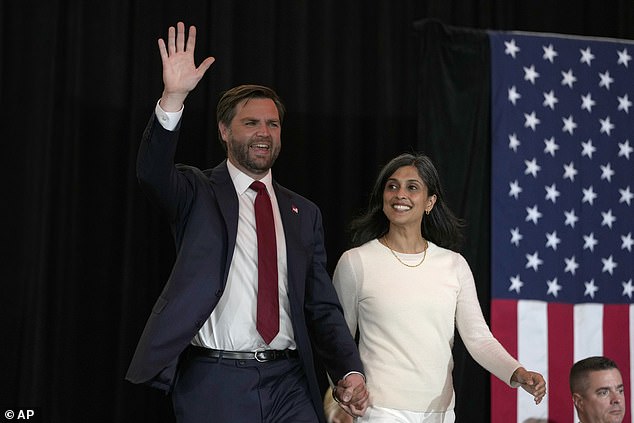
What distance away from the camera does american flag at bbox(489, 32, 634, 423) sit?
4660 mm

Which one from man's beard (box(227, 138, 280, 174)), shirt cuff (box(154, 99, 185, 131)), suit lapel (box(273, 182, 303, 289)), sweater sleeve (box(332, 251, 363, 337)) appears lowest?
sweater sleeve (box(332, 251, 363, 337))

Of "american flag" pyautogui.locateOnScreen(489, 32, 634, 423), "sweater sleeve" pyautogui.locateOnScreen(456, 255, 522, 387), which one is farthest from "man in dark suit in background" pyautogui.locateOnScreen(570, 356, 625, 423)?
"american flag" pyautogui.locateOnScreen(489, 32, 634, 423)

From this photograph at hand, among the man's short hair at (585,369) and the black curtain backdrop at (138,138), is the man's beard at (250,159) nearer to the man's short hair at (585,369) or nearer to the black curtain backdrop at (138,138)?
the black curtain backdrop at (138,138)

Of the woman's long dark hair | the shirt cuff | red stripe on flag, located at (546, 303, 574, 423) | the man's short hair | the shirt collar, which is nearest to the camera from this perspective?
the shirt cuff

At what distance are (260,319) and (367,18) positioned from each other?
2.43m

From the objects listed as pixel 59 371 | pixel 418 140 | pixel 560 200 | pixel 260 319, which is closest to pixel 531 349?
pixel 560 200

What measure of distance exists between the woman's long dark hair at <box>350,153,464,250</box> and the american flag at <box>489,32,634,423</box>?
0.77m

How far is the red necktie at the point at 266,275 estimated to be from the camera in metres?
3.22

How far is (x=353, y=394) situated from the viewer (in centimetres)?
329

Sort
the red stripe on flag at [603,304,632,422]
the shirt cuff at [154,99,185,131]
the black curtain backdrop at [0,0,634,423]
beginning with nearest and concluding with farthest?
1. the shirt cuff at [154,99,185,131]
2. the black curtain backdrop at [0,0,634,423]
3. the red stripe on flag at [603,304,632,422]

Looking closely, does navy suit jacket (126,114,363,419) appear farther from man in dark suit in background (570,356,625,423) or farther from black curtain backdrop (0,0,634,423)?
black curtain backdrop (0,0,634,423)

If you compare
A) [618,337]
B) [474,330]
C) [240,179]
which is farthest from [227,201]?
[618,337]

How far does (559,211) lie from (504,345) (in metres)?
0.76

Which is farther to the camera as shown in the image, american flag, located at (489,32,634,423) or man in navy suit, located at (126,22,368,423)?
american flag, located at (489,32,634,423)
